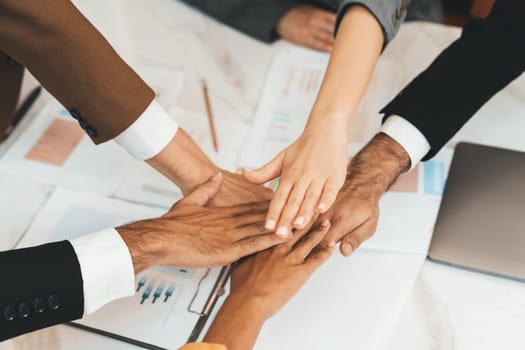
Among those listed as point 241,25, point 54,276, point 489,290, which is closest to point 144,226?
point 54,276

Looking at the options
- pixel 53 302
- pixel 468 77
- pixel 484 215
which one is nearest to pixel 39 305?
pixel 53 302

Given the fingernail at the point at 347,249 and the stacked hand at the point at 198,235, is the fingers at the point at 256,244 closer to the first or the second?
the stacked hand at the point at 198,235

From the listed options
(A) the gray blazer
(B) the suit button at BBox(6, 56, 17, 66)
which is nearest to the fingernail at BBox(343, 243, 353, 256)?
(A) the gray blazer

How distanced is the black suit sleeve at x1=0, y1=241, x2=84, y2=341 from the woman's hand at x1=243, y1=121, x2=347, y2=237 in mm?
321

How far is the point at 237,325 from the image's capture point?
2.93ft

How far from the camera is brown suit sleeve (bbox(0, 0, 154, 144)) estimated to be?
935 mm

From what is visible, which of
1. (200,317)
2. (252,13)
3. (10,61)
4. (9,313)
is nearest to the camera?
(9,313)

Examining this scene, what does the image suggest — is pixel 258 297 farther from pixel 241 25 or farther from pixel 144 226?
pixel 241 25

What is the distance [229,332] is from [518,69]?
758mm

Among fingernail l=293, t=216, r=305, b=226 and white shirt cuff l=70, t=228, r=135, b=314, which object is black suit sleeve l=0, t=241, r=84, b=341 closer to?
white shirt cuff l=70, t=228, r=135, b=314

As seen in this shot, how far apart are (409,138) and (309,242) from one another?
0.30m

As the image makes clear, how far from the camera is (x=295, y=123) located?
1.30m

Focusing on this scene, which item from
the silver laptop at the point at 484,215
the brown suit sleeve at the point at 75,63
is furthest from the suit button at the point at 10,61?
the silver laptop at the point at 484,215

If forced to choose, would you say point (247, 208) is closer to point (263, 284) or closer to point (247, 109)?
point (263, 284)
